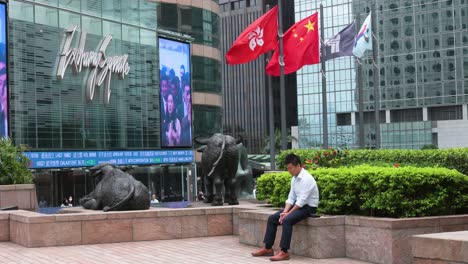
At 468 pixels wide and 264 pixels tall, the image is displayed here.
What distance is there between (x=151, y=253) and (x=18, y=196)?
6.29 m

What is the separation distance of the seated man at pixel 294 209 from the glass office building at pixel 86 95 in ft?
90.2

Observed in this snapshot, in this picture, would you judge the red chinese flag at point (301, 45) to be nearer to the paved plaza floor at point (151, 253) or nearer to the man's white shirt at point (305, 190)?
the paved plaza floor at point (151, 253)

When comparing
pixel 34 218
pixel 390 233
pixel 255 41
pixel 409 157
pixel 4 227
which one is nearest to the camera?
pixel 390 233

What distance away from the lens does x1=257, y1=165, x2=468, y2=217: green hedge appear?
9922mm

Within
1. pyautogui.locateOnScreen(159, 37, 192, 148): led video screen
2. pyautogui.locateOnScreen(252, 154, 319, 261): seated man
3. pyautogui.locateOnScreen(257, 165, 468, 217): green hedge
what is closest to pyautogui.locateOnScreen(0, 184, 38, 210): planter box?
pyautogui.locateOnScreen(252, 154, 319, 261): seated man

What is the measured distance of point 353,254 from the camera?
1048cm

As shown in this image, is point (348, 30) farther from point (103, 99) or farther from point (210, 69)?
point (210, 69)

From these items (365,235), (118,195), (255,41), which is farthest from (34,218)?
(255,41)

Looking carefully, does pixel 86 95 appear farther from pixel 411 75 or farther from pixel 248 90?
pixel 248 90

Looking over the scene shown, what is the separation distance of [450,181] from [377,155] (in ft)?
51.5

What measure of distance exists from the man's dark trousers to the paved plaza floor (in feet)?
0.91

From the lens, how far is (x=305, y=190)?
34.2 ft

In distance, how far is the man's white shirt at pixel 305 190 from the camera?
10.4 metres

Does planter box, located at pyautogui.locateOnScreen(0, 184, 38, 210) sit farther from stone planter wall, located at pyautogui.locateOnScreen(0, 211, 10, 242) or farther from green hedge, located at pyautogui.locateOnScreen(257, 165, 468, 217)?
green hedge, located at pyautogui.locateOnScreen(257, 165, 468, 217)
